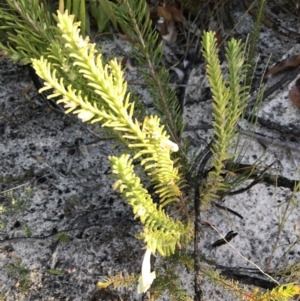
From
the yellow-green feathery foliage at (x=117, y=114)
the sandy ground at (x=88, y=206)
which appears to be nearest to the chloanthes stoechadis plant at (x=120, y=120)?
the yellow-green feathery foliage at (x=117, y=114)

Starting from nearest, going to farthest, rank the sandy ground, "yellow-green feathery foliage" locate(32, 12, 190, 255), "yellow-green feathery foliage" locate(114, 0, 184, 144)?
1. "yellow-green feathery foliage" locate(32, 12, 190, 255)
2. "yellow-green feathery foliage" locate(114, 0, 184, 144)
3. the sandy ground

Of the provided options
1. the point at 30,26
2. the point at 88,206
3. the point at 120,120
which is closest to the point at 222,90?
the point at 120,120

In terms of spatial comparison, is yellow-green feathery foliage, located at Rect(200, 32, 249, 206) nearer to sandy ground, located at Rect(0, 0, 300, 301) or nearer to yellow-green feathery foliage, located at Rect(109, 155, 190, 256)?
yellow-green feathery foliage, located at Rect(109, 155, 190, 256)

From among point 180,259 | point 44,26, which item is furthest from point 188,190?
point 44,26

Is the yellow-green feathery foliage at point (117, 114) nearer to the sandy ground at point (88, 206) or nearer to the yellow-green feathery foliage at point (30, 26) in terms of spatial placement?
the yellow-green feathery foliage at point (30, 26)

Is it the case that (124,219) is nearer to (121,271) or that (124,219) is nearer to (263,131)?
(121,271)

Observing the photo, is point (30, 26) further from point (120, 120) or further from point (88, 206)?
point (88, 206)

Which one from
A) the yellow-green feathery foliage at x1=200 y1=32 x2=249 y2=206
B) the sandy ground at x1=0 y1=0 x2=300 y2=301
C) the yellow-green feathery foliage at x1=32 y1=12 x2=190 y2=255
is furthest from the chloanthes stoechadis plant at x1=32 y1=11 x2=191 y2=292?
the sandy ground at x1=0 y1=0 x2=300 y2=301

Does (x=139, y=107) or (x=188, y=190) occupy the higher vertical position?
(x=139, y=107)
